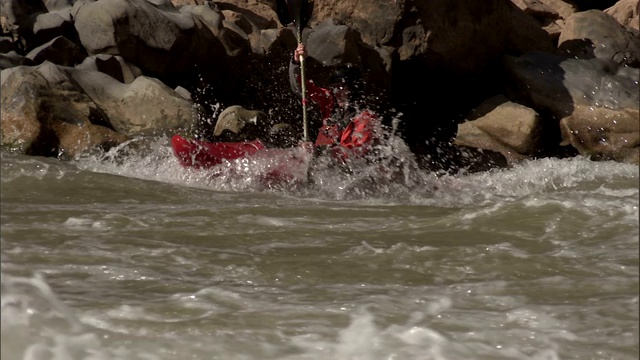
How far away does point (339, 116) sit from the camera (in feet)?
26.0

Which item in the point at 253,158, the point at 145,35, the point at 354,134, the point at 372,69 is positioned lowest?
the point at 253,158

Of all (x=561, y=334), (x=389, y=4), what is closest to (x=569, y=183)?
(x=389, y=4)

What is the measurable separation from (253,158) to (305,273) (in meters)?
3.13

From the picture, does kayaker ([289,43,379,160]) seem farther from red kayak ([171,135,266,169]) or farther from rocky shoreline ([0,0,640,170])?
rocky shoreline ([0,0,640,170])

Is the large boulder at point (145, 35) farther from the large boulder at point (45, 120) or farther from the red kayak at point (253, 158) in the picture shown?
the red kayak at point (253, 158)

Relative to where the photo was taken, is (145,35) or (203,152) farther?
(145,35)

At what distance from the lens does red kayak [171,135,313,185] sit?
676 cm

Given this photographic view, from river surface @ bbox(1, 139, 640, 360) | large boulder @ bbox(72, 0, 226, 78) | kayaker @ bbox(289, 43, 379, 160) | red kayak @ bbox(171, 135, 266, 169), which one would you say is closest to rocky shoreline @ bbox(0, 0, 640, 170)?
large boulder @ bbox(72, 0, 226, 78)

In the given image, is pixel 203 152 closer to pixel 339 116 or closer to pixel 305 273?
pixel 339 116

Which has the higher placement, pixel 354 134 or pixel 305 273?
pixel 354 134

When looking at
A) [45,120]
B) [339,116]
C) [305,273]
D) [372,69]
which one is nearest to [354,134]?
[339,116]

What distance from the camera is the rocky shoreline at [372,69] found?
8.84 m

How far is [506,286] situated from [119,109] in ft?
18.4

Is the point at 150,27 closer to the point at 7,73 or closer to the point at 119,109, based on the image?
the point at 119,109
